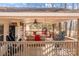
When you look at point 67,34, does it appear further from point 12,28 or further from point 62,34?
A: point 12,28

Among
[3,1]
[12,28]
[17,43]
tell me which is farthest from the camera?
[12,28]

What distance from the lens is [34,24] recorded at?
499 centimetres

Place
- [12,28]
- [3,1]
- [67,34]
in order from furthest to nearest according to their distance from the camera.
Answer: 1. [67,34]
2. [12,28]
3. [3,1]

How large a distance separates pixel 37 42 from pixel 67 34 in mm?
841

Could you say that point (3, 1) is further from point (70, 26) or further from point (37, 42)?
point (70, 26)

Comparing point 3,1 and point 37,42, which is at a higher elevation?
point 3,1

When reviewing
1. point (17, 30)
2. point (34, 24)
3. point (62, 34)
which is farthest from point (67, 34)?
point (17, 30)

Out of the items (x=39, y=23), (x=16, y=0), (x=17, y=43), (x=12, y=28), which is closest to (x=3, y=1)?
(x=16, y=0)

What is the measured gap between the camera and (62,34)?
4.83 m

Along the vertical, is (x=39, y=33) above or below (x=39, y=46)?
above

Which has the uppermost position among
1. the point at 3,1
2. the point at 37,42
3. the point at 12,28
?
the point at 3,1

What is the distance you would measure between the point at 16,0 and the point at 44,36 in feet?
9.38

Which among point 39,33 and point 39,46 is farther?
point 39,33

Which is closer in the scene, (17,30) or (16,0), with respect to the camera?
(16,0)
